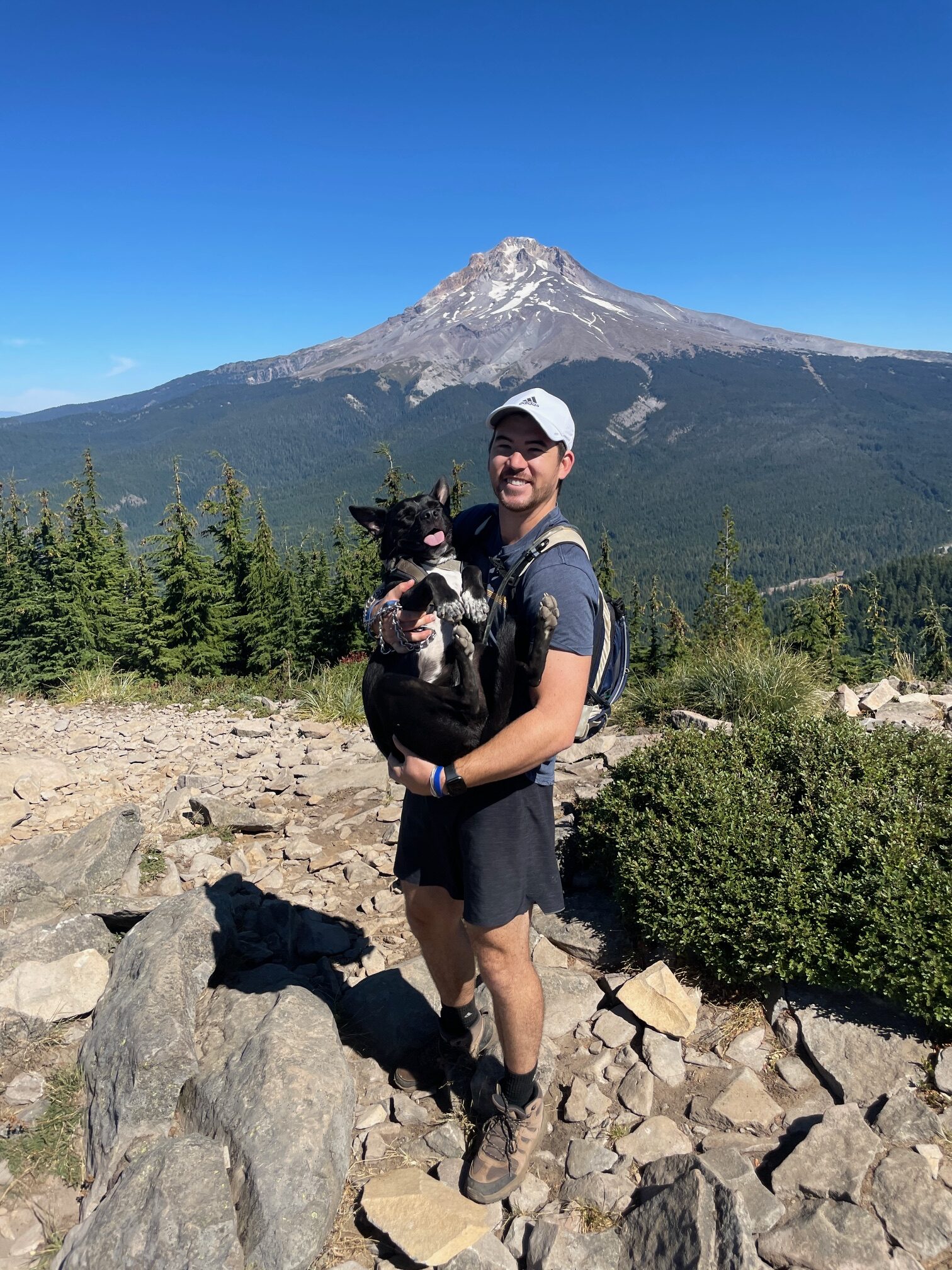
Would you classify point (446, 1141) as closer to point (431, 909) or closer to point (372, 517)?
point (431, 909)

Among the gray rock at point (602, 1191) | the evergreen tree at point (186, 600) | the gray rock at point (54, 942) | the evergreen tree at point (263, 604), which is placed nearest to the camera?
the gray rock at point (602, 1191)

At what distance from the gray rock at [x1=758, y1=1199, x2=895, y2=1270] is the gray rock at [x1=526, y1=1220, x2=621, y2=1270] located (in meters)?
0.48

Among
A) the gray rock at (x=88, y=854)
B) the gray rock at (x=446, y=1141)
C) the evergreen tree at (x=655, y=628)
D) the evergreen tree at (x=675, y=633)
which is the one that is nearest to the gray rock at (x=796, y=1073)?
the gray rock at (x=446, y=1141)

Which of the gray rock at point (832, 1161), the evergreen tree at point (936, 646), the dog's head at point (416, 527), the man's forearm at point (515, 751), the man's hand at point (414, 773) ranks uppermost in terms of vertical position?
the dog's head at point (416, 527)

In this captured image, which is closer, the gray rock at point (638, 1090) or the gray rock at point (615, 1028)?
the gray rock at point (638, 1090)

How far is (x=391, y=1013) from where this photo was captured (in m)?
3.65

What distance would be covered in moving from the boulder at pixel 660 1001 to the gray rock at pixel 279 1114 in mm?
1377

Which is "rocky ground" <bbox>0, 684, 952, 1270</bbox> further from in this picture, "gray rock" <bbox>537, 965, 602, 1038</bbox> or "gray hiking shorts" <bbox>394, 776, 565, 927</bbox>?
"gray hiking shorts" <bbox>394, 776, 565, 927</bbox>

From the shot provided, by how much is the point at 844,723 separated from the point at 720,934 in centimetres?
193

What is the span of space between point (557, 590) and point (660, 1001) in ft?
7.45

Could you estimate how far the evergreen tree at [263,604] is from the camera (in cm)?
1384

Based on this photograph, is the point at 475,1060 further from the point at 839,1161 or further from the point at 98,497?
the point at 98,497

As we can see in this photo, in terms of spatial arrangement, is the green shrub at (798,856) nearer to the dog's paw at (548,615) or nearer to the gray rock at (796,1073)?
the gray rock at (796,1073)

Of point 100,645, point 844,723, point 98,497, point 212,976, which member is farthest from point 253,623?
point 844,723
